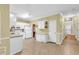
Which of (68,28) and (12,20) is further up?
(12,20)

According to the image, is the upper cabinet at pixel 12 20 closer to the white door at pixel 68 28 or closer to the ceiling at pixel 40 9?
the ceiling at pixel 40 9

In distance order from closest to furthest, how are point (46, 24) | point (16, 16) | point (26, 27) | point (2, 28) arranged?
point (2, 28), point (16, 16), point (26, 27), point (46, 24)

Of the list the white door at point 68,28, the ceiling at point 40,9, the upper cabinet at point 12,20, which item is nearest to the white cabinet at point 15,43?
the upper cabinet at point 12,20

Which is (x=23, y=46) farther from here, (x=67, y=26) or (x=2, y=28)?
(x=67, y=26)

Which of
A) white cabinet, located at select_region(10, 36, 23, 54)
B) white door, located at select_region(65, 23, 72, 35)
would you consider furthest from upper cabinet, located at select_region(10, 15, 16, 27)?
white door, located at select_region(65, 23, 72, 35)

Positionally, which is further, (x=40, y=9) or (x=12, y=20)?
(x=40, y=9)

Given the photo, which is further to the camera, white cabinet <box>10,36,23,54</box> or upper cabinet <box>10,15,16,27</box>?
white cabinet <box>10,36,23,54</box>

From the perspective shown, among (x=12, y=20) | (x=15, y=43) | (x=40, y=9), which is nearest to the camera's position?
(x=12, y=20)

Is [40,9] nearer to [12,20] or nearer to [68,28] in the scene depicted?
[12,20]

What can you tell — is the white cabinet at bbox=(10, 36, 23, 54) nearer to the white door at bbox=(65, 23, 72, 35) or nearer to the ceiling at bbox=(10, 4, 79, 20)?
the ceiling at bbox=(10, 4, 79, 20)

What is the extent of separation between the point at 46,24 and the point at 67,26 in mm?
1061

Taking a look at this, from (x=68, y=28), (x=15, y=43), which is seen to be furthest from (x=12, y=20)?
(x=68, y=28)

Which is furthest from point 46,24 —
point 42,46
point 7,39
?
point 7,39

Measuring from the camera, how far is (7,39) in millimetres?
1834
